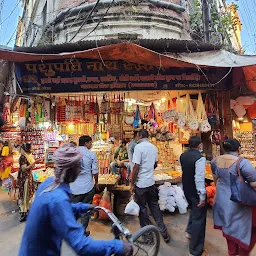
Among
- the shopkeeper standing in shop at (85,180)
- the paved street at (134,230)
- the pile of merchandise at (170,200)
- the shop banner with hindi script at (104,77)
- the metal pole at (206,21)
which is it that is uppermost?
the metal pole at (206,21)

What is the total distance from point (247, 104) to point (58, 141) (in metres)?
6.41

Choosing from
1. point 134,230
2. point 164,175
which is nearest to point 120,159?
point 164,175

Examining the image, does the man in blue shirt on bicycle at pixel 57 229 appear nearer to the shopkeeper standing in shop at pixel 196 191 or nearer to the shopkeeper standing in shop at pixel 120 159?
the shopkeeper standing in shop at pixel 196 191

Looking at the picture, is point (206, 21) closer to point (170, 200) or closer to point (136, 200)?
point (170, 200)

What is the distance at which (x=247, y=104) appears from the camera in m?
6.32

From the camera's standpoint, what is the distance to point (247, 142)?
8281mm

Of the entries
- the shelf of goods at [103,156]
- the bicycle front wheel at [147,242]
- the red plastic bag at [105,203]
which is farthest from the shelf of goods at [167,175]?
the bicycle front wheel at [147,242]

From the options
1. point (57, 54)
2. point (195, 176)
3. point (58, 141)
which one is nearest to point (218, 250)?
point (195, 176)

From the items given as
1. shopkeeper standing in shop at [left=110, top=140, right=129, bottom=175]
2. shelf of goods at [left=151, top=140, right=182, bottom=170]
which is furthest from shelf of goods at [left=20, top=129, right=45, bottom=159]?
shelf of goods at [left=151, top=140, right=182, bottom=170]

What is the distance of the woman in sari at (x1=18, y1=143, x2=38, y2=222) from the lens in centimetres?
536

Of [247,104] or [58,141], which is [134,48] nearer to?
[247,104]

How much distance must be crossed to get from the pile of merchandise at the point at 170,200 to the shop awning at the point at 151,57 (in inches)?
119

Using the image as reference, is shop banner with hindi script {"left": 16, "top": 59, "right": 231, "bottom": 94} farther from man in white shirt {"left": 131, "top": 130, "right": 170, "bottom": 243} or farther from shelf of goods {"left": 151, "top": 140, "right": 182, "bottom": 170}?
shelf of goods {"left": 151, "top": 140, "right": 182, "bottom": 170}

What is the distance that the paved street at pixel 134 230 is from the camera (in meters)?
3.91
